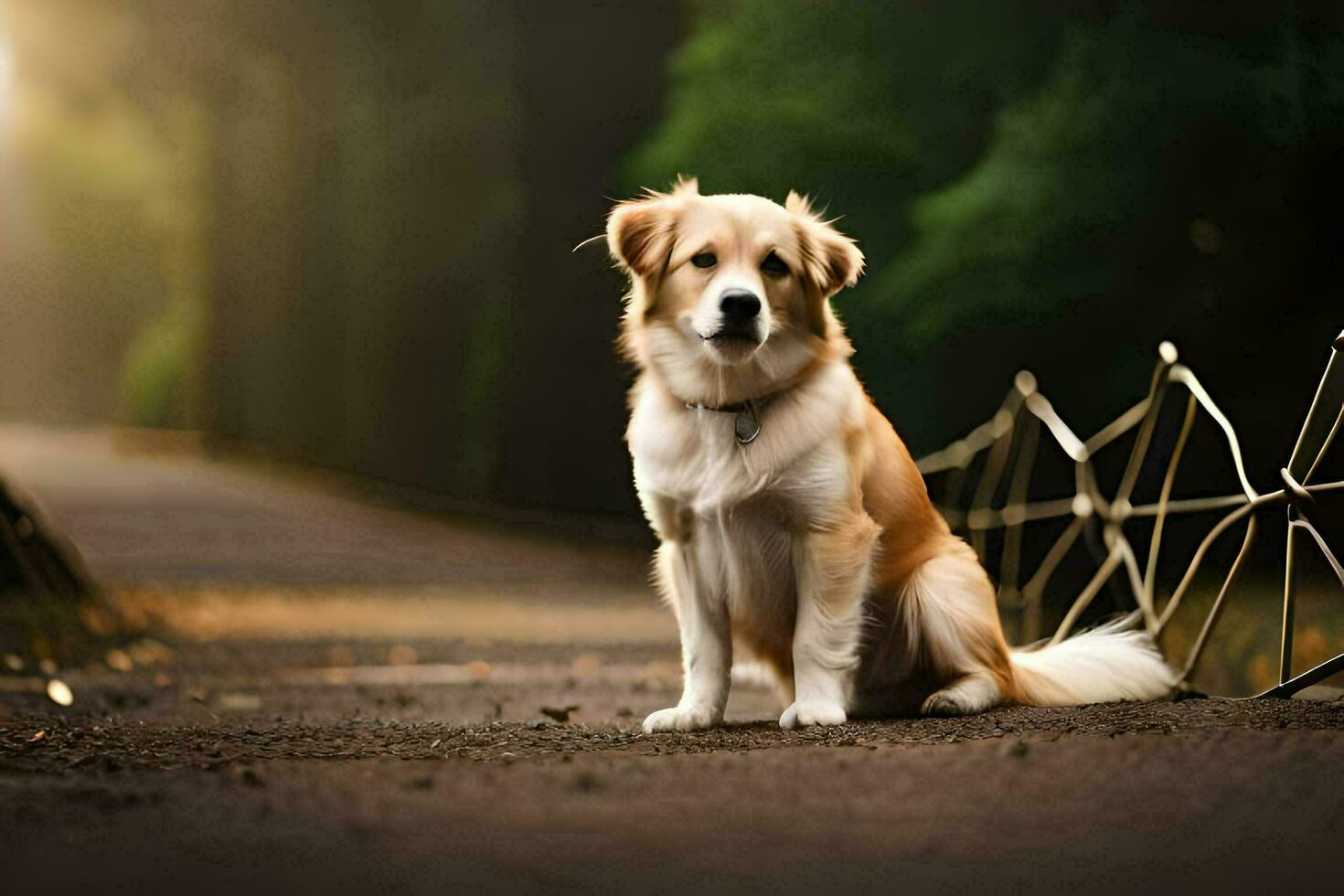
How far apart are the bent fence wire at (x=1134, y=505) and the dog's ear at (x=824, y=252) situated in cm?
103

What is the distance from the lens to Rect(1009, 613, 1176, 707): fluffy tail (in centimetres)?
369

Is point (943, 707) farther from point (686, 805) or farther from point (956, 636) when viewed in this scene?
point (686, 805)

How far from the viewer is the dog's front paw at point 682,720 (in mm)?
3275

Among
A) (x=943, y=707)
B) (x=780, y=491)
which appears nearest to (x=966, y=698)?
(x=943, y=707)

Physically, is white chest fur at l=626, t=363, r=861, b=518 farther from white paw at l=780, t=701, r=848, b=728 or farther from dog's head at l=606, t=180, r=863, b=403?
white paw at l=780, t=701, r=848, b=728

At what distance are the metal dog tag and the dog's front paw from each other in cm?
58

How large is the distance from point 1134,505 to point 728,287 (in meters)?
3.06

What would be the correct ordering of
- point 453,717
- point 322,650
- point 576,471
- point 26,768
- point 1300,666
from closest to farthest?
1. point 26,768
2. point 1300,666
3. point 453,717
4. point 322,650
5. point 576,471

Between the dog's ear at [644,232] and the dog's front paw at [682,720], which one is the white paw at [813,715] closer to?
the dog's front paw at [682,720]

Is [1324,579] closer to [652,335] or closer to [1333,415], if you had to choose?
[1333,415]

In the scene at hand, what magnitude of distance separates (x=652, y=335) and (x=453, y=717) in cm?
133

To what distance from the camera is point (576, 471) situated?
13.0 metres

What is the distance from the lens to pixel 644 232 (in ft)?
11.3

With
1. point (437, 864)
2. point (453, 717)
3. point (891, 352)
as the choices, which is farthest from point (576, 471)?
point (437, 864)
